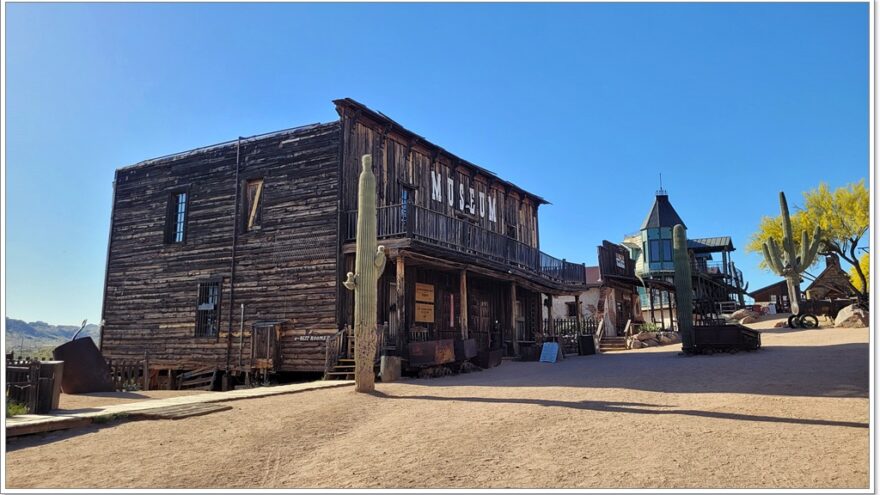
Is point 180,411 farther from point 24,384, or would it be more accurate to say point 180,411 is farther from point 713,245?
point 713,245

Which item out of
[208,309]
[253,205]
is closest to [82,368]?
[208,309]

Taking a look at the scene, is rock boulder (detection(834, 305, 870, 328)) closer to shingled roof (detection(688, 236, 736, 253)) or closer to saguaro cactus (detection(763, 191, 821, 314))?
saguaro cactus (detection(763, 191, 821, 314))

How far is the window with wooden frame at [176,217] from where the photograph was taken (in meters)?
19.3

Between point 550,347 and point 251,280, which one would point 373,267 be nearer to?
point 251,280

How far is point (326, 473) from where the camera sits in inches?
196

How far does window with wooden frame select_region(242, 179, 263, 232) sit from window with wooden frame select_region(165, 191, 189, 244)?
260 centimetres

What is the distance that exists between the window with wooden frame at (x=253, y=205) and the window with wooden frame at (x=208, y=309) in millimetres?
2095

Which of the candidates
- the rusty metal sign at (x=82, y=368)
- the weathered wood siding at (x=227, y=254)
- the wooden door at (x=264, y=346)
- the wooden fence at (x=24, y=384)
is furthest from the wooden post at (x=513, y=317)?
the wooden fence at (x=24, y=384)

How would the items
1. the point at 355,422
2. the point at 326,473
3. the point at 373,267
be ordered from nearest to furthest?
1. the point at 326,473
2. the point at 355,422
3. the point at 373,267

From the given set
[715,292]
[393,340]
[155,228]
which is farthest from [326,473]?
[715,292]

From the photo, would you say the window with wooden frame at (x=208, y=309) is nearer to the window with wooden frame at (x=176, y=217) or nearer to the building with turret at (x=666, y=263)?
the window with wooden frame at (x=176, y=217)

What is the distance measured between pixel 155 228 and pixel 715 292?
31.8m

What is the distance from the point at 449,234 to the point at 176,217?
972 centimetres

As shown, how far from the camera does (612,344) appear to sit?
24531mm
